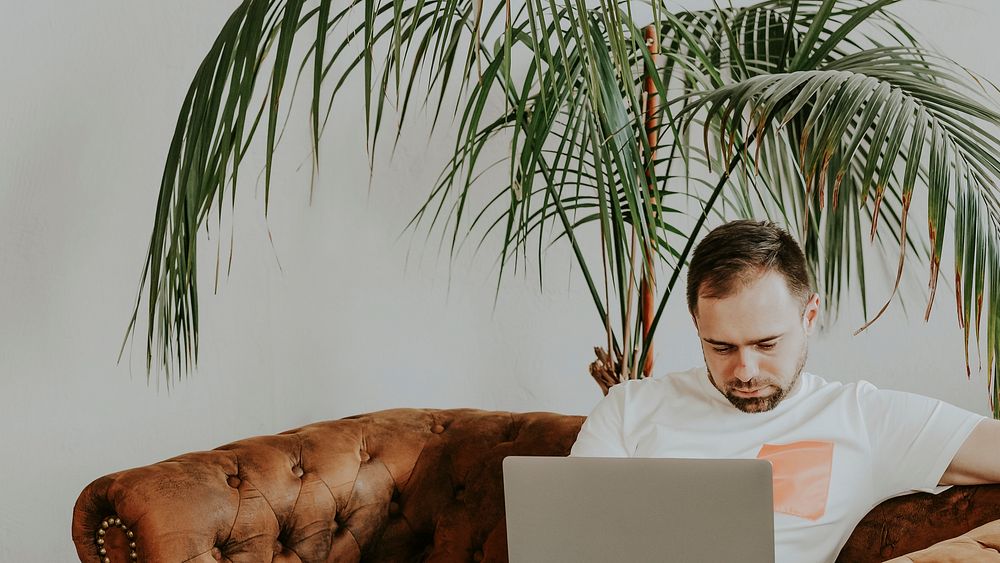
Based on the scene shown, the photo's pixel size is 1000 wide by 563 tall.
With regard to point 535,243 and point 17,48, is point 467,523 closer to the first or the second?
point 535,243

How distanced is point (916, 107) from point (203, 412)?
1.68 metres

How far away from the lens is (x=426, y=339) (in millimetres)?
2385

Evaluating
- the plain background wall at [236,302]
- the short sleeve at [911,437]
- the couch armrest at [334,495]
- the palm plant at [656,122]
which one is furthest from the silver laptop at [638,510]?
the plain background wall at [236,302]

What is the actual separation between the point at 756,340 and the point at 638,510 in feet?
1.45

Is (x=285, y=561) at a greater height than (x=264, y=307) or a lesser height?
lesser

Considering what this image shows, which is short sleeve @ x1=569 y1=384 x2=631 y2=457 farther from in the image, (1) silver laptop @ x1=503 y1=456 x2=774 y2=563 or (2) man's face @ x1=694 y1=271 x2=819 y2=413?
(1) silver laptop @ x1=503 y1=456 x2=774 y2=563

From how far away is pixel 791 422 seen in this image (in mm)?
1497

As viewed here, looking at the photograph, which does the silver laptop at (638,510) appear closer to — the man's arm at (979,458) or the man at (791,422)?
the man at (791,422)

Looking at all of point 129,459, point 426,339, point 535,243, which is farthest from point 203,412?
point 535,243

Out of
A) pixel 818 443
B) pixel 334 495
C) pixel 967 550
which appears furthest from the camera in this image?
pixel 334 495

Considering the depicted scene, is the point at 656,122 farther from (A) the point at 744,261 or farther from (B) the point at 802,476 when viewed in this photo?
(B) the point at 802,476

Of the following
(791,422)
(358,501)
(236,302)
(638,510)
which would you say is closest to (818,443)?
(791,422)

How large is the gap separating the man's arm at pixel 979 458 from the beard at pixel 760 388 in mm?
253

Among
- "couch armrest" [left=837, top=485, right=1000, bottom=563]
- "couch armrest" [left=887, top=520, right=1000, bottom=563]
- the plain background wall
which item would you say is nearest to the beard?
"couch armrest" [left=837, top=485, right=1000, bottom=563]
